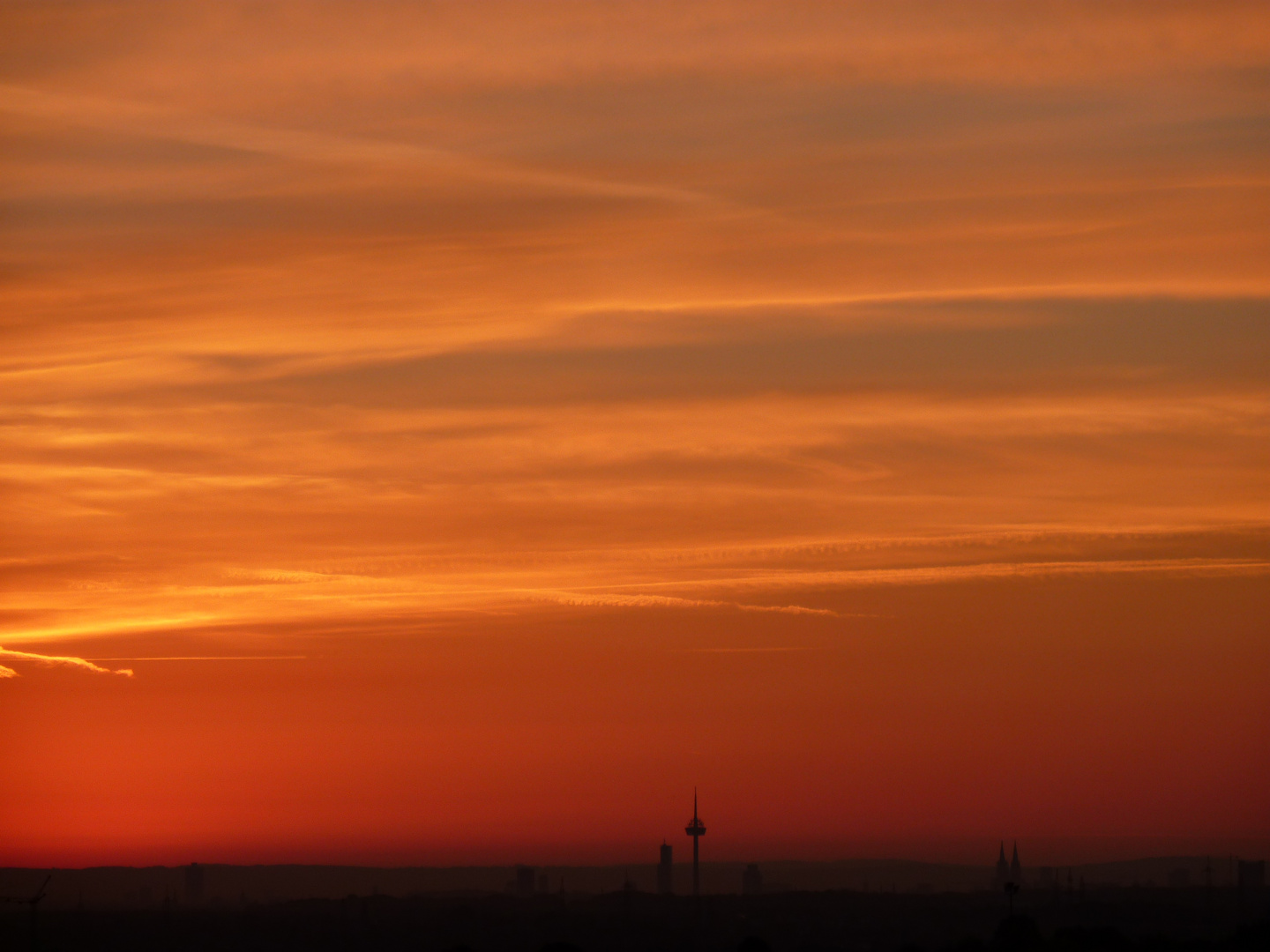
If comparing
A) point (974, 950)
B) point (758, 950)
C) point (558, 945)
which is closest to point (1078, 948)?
point (974, 950)

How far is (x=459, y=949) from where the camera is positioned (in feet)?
632

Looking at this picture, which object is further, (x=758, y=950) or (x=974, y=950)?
(x=758, y=950)

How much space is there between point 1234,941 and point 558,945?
65.2m

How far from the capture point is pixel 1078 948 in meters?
174

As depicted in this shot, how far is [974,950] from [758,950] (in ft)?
81.9

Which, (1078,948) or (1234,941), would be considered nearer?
(1078,948)

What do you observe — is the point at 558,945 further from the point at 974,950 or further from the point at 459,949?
the point at 974,950

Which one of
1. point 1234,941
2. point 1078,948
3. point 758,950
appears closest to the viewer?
point 1078,948

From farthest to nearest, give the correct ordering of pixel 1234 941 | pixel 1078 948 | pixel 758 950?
pixel 758 950
pixel 1234 941
pixel 1078 948

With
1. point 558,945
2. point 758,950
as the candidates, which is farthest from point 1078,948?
point 558,945

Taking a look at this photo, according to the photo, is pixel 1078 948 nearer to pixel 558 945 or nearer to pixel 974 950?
pixel 974 950

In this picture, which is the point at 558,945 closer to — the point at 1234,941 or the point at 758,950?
the point at 758,950

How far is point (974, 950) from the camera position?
183500mm

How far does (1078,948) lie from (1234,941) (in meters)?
22.3
